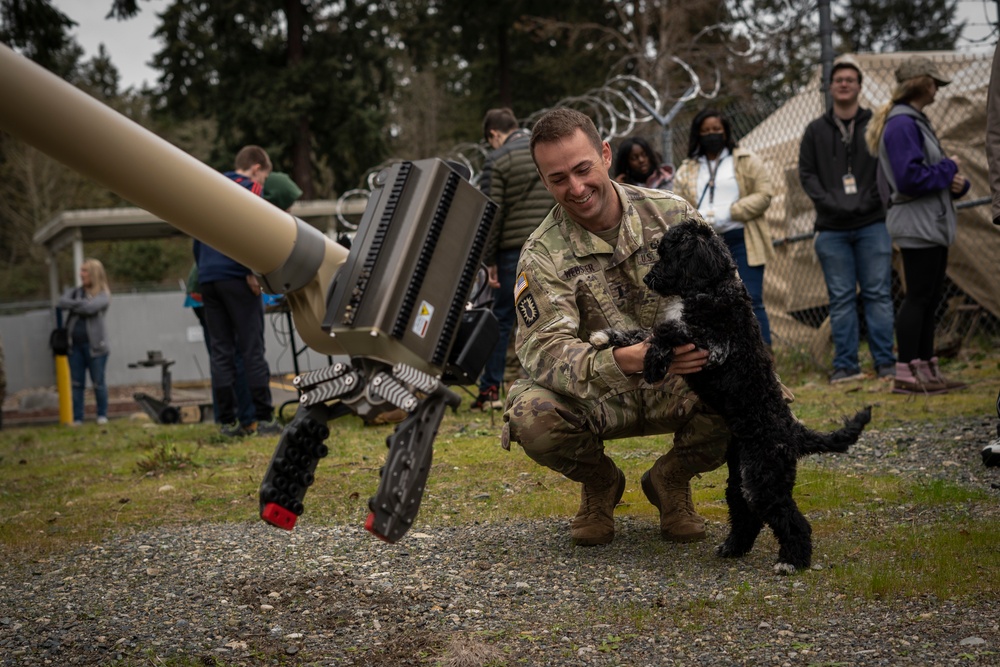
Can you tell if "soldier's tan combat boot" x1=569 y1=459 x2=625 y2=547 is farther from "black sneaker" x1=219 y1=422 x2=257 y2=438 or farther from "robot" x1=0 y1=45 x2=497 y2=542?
"black sneaker" x1=219 y1=422 x2=257 y2=438

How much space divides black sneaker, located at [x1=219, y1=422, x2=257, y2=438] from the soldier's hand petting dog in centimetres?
573

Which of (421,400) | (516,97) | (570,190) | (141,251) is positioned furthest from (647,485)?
(141,251)

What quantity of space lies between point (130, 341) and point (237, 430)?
52.7ft

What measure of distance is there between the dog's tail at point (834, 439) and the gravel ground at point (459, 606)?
0.46 m

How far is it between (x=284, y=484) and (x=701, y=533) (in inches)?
88.3

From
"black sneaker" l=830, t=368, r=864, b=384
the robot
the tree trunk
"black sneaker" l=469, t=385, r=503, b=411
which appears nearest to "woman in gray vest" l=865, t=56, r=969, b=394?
"black sneaker" l=830, t=368, r=864, b=384

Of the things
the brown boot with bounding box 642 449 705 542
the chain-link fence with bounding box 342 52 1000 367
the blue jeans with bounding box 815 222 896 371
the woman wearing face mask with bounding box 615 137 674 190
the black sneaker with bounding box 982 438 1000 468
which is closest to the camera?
the brown boot with bounding box 642 449 705 542

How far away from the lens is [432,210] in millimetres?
2625

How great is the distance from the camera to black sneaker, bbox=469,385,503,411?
8664 mm

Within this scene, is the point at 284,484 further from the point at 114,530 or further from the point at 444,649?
the point at 114,530

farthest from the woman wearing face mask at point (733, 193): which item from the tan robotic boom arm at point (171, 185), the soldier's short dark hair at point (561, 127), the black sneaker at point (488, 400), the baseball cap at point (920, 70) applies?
the tan robotic boom arm at point (171, 185)

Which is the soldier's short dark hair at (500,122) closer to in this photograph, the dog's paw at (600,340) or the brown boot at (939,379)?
the brown boot at (939,379)

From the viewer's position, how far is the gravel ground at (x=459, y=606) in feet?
10.3

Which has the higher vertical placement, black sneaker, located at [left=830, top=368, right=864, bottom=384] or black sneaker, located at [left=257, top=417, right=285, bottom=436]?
black sneaker, located at [left=830, top=368, right=864, bottom=384]
